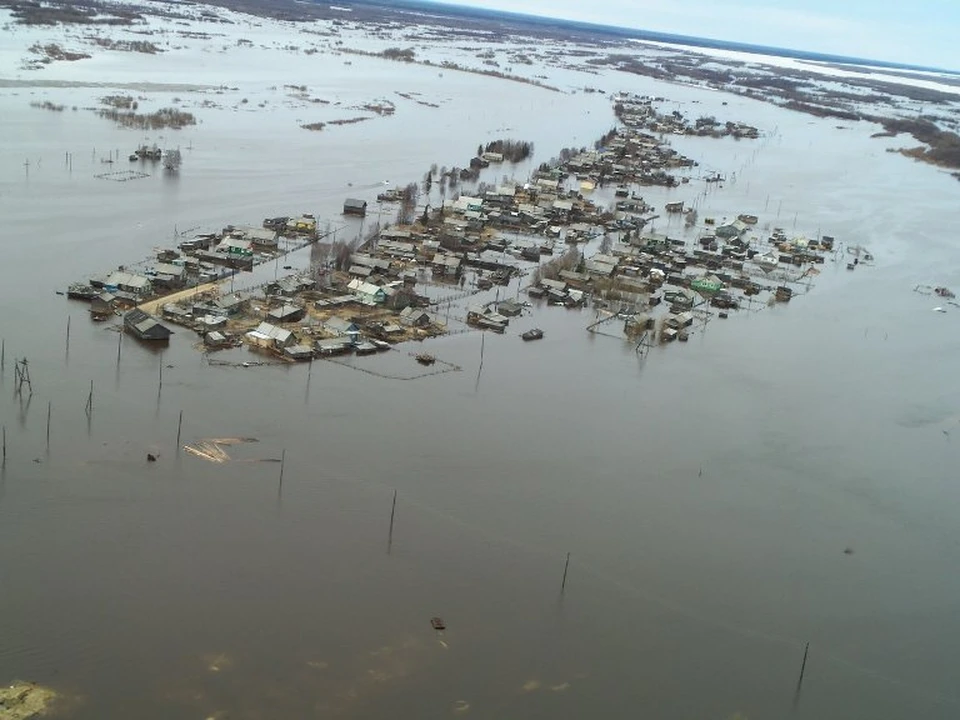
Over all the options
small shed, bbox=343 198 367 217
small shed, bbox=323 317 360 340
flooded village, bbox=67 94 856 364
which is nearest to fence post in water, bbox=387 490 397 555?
flooded village, bbox=67 94 856 364

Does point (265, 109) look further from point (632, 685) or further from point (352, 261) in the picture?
point (632, 685)

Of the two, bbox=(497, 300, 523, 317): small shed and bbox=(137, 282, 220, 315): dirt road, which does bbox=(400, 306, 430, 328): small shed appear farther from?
bbox=(137, 282, 220, 315): dirt road

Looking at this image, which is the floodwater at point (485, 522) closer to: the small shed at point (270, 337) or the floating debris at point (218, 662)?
the floating debris at point (218, 662)

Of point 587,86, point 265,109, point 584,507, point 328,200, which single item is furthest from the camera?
point 587,86

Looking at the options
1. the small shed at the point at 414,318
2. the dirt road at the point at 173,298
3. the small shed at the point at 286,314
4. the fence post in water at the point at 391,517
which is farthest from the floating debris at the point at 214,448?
the small shed at the point at 414,318

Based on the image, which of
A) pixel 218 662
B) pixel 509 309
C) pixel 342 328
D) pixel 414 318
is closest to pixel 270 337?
pixel 342 328

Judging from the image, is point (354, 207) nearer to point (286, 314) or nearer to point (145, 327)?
point (286, 314)

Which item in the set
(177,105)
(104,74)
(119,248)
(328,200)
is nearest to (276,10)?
(104,74)

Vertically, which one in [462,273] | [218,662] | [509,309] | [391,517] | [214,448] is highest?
[462,273]
